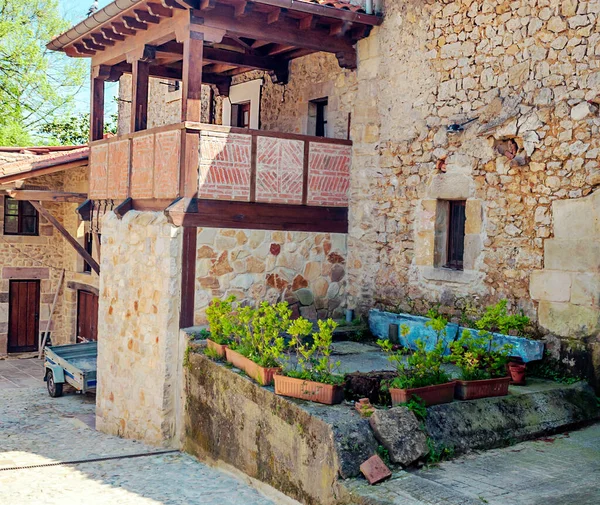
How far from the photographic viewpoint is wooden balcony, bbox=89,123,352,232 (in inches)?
323

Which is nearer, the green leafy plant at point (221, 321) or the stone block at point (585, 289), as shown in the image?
the stone block at point (585, 289)

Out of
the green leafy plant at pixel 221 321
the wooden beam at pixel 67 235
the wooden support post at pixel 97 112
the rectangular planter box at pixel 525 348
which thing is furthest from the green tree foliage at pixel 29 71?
the rectangular planter box at pixel 525 348

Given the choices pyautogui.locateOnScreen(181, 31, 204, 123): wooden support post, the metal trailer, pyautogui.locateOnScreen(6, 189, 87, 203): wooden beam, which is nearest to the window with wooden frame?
pyautogui.locateOnScreen(181, 31, 204, 123): wooden support post

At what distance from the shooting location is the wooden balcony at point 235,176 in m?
8.20

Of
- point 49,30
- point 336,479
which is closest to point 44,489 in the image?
point 336,479

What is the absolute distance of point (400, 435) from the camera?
5504 millimetres

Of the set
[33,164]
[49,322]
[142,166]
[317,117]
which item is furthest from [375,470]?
[49,322]

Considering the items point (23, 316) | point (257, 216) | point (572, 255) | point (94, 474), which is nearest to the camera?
point (572, 255)

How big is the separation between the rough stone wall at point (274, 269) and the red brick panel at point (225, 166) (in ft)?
1.46

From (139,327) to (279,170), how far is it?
2.55m

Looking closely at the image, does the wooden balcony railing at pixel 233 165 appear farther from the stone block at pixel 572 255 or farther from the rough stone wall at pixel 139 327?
the stone block at pixel 572 255

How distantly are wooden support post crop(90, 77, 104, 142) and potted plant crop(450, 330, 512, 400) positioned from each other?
663 cm

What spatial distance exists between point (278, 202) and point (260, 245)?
0.56 m

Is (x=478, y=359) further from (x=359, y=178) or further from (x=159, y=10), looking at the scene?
(x=159, y=10)
